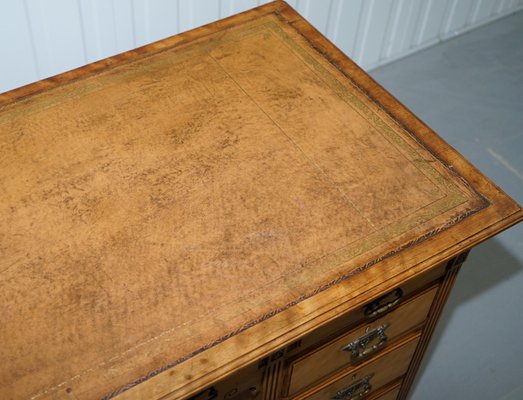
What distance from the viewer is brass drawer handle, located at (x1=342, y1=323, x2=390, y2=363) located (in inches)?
67.3

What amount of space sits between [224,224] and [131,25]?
1211 mm

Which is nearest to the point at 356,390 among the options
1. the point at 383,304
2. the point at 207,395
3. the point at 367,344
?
the point at 367,344

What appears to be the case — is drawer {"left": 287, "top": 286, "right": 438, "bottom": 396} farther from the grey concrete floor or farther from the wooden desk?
the grey concrete floor

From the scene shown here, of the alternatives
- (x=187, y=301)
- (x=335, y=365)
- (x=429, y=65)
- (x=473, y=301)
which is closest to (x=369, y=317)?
(x=335, y=365)

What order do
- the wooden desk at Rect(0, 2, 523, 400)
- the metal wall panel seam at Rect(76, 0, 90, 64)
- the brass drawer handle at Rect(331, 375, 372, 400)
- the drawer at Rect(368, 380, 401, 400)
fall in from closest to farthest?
the wooden desk at Rect(0, 2, 523, 400) < the brass drawer handle at Rect(331, 375, 372, 400) < the drawer at Rect(368, 380, 401, 400) < the metal wall panel seam at Rect(76, 0, 90, 64)

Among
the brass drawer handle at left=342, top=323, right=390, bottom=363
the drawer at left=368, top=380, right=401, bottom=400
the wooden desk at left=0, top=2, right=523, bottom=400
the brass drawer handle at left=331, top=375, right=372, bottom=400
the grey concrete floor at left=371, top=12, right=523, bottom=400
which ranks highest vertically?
the wooden desk at left=0, top=2, right=523, bottom=400

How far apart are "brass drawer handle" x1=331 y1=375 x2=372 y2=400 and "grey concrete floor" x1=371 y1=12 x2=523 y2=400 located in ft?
1.48

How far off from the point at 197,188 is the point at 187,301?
0.29 metres

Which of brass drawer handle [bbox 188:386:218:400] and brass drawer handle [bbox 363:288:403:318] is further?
brass drawer handle [bbox 363:288:403:318]

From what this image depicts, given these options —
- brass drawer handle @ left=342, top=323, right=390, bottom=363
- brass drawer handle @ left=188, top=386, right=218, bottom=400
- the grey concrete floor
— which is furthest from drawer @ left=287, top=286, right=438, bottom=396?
the grey concrete floor

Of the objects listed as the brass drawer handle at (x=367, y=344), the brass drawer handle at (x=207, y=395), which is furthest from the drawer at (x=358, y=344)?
the brass drawer handle at (x=207, y=395)

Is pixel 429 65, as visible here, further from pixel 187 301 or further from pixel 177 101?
pixel 187 301

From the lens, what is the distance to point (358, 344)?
5.64 feet

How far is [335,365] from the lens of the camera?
5.69 ft
